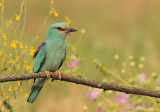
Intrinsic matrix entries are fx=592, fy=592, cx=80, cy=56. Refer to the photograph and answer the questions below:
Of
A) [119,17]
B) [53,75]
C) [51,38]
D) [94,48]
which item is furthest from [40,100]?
[119,17]

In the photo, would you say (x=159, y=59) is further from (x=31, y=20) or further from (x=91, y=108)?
(x=31, y=20)

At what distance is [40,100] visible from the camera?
7.62 m

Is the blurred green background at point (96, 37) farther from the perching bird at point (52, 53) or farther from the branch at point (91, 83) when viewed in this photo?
the branch at point (91, 83)

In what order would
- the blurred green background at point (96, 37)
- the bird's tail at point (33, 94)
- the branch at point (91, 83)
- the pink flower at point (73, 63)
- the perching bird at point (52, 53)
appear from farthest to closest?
the blurred green background at point (96, 37) → the pink flower at point (73, 63) → the perching bird at point (52, 53) → the bird's tail at point (33, 94) → the branch at point (91, 83)

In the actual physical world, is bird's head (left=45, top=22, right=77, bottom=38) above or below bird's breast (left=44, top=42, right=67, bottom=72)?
above

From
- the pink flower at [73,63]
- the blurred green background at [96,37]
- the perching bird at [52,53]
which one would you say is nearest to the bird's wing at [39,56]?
the perching bird at [52,53]

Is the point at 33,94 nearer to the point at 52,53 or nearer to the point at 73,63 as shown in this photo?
the point at 52,53

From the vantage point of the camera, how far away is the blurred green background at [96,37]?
7.78 meters

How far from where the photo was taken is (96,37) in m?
9.78

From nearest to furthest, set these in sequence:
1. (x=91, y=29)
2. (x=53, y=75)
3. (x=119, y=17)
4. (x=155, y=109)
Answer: (x=53, y=75) → (x=155, y=109) → (x=91, y=29) → (x=119, y=17)

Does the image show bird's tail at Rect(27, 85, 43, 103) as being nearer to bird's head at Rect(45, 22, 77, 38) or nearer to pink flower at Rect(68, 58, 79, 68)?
bird's head at Rect(45, 22, 77, 38)

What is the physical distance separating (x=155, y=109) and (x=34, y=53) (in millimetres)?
1394

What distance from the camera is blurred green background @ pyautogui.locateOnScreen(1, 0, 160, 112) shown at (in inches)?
306

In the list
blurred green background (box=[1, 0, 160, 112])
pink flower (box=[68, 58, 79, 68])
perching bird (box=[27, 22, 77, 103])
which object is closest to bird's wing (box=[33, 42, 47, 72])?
perching bird (box=[27, 22, 77, 103])
